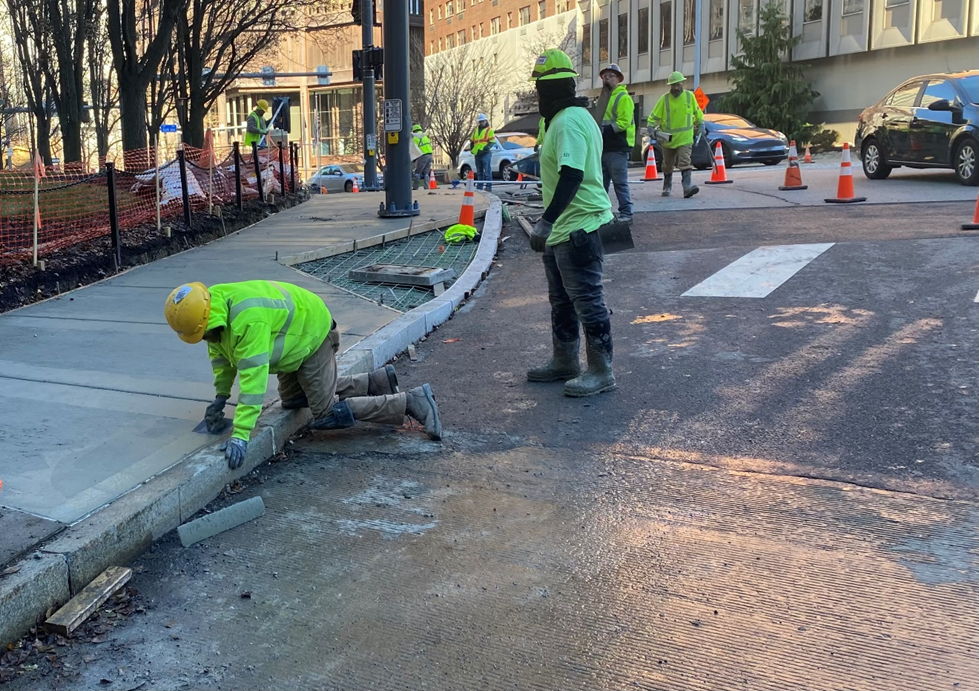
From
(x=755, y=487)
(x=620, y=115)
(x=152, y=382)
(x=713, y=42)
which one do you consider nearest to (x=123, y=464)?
(x=152, y=382)

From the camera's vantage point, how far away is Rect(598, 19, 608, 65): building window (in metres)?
50.6

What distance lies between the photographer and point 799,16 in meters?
36.6

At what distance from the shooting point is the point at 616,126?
34.9 ft

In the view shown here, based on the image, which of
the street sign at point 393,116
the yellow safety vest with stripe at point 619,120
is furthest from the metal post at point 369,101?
the yellow safety vest with stripe at point 619,120

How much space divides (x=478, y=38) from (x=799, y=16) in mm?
30715

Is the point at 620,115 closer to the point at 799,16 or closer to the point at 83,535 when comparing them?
the point at 83,535

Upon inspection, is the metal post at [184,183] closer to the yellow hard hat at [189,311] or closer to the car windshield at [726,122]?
the yellow hard hat at [189,311]

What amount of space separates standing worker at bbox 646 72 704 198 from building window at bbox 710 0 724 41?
3066cm

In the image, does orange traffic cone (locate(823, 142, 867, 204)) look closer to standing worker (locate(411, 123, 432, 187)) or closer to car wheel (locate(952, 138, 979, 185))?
car wheel (locate(952, 138, 979, 185))

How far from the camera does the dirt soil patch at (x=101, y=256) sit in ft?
28.5

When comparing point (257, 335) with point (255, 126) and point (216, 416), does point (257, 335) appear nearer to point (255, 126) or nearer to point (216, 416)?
point (216, 416)

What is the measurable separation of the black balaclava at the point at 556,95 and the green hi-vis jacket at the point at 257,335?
1.78 meters

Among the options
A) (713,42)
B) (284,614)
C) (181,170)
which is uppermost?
(713,42)

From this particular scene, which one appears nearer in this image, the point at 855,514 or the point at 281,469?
the point at 855,514
